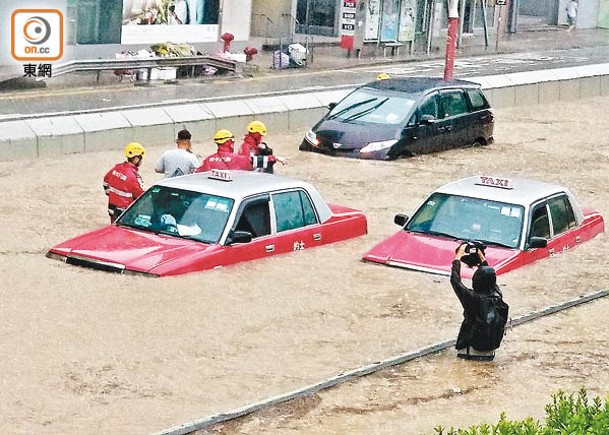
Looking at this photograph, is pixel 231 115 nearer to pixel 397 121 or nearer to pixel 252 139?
pixel 397 121

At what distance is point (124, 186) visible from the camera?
1736 centimetres

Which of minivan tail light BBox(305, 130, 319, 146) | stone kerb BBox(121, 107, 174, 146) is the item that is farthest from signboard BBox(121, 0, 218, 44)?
minivan tail light BBox(305, 130, 319, 146)

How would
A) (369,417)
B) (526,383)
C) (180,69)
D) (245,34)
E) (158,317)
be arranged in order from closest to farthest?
(369,417)
(526,383)
(158,317)
(180,69)
(245,34)

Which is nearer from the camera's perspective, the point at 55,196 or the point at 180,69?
the point at 55,196

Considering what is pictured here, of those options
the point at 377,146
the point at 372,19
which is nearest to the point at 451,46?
the point at 372,19

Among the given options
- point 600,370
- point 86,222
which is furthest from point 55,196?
point 600,370

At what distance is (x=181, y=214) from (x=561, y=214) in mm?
5007

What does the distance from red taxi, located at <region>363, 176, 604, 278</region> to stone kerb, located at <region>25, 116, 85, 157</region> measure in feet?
26.2

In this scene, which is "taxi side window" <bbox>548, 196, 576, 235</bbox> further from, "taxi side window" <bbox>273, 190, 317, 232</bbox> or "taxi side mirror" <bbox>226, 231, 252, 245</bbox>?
"taxi side mirror" <bbox>226, 231, 252, 245</bbox>

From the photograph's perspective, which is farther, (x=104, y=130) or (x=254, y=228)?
(x=104, y=130)

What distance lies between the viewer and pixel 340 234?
712 inches

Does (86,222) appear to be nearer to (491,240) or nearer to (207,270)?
(207,270)

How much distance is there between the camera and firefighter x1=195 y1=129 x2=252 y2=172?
62.5ft

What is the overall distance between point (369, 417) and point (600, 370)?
2.94 meters
